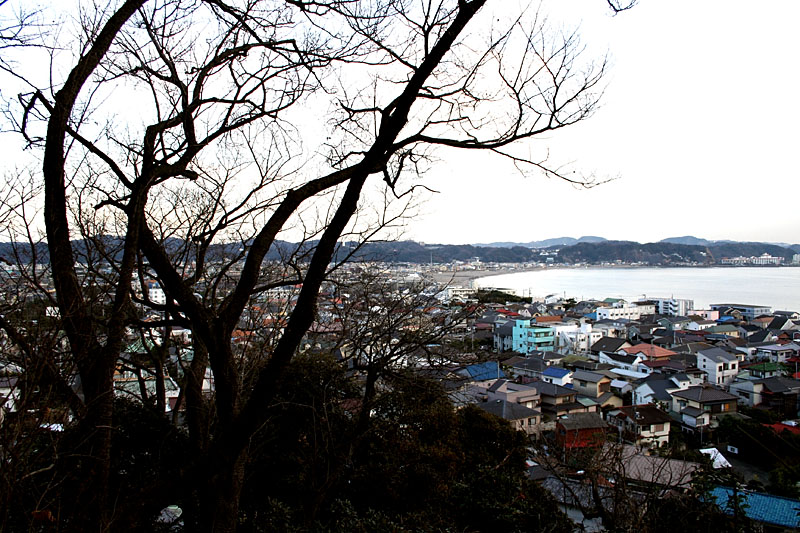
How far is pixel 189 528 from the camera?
269 centimetres

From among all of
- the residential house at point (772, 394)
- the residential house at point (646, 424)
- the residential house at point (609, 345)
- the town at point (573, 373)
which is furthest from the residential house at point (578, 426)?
the residential house at point (609, 345)

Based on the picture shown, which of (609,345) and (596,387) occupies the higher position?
(609,345)

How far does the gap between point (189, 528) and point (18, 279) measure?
62.0 inches

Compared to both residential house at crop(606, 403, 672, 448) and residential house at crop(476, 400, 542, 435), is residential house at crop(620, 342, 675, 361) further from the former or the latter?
residential house at crop(476, 400, 542, 435)

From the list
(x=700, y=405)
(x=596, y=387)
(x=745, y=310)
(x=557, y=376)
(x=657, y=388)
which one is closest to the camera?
(x=700, y=405)

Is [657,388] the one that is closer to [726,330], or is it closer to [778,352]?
[778,352]

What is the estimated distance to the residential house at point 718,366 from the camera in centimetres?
1593

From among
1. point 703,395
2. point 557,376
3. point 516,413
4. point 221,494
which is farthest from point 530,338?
point 221,494

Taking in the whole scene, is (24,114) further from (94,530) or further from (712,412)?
(712,412)

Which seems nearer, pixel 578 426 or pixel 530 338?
pixel 578 426

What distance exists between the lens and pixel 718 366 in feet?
52.6

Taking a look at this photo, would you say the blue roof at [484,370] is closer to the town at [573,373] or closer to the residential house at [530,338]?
the town at [573,373]

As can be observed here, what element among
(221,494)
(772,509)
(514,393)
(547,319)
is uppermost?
(221,494)

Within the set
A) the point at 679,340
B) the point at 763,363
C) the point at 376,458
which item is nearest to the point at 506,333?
the point at 679,340
